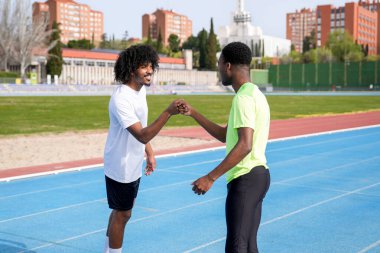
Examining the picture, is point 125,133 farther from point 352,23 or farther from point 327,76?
→ point 352,23

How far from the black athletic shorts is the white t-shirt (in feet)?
0.16

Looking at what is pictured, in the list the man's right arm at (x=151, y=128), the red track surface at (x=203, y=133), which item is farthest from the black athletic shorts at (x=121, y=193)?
the red track surface at (x=203, y=133)

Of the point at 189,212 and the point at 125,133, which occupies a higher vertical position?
the point at 125,133

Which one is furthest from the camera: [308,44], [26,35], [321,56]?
[308,44]

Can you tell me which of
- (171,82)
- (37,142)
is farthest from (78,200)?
(171,82)

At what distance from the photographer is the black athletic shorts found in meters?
4.02

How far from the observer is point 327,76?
8225 cm

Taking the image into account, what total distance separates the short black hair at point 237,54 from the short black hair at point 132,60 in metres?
0.82

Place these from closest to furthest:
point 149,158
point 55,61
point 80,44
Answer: point 149,158, point 55,61, point 80,44

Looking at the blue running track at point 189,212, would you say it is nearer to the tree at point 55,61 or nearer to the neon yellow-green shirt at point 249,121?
the neon yellow-green shirt at point 249,121

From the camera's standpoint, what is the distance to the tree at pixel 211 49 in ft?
311

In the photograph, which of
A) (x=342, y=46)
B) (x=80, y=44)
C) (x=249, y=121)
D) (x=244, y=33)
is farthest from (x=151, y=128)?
(x=244, y=33)

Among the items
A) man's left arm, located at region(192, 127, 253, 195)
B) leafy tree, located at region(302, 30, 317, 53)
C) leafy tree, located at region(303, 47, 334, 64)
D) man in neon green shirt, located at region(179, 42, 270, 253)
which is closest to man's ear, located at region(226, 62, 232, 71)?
man in neon green shirt, located at region(179, 42, 270, 253)

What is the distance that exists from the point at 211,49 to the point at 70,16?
99.7 meters
